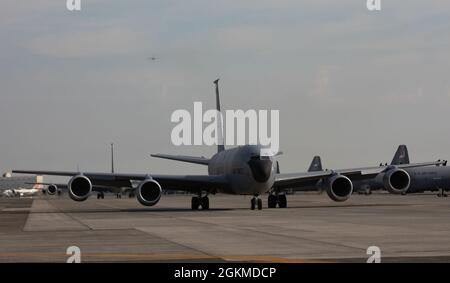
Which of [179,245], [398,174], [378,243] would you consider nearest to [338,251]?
[378,243]

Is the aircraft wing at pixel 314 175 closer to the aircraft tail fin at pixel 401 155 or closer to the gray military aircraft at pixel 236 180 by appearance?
the gray military aircraft at pixel 236 180

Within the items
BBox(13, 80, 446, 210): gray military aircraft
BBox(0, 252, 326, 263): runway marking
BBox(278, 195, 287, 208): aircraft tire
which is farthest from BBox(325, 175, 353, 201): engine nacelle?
BBox(0, 252, 326, 263): runway marking

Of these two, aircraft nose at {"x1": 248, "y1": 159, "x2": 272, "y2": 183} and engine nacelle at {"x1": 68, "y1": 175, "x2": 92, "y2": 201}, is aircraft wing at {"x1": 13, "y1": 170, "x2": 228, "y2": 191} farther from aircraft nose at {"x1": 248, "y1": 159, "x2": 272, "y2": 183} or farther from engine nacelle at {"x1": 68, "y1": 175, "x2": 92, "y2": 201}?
aircraft nose at {"x1": 248, "y1": 159, "x2": 272, "y2": 183}

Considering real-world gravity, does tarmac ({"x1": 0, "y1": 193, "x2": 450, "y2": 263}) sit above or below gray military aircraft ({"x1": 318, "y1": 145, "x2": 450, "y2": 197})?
below

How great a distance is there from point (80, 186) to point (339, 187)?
14811mm

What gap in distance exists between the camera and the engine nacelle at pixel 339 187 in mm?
43375

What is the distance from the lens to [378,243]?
17.7m

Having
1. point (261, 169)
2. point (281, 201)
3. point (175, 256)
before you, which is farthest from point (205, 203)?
point (175, 256)

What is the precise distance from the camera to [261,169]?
39656 millimetres

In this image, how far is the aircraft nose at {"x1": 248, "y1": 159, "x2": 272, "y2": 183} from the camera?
130ft

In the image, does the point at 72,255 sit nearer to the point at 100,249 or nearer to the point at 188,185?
the point at 100,249

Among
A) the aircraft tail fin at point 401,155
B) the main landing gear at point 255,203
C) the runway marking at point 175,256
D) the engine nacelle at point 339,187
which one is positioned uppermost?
the aircraft tail fin at point 401,155

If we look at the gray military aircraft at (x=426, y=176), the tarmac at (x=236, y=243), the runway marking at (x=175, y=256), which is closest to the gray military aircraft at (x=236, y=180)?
the tarmac at (x=236, y=243)
